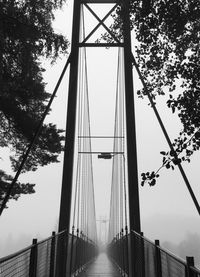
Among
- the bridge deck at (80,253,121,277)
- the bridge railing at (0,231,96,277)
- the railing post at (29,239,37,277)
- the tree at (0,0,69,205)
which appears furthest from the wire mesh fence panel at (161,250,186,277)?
the bridge deck at (80,253,121,277)

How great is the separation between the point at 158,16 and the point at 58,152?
341 inches

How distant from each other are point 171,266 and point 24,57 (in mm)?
4461

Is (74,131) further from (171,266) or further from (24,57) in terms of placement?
(171,266)

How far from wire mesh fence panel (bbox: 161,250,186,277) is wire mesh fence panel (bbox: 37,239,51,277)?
4.60 ft

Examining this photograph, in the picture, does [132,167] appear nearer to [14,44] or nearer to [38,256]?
[14,44]

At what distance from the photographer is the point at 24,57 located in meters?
6.50

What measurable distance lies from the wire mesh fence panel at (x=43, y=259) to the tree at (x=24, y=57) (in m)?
3.00

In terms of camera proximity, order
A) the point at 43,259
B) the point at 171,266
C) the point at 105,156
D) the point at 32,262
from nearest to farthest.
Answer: the point at 171,266
the point at 32,262
the point at 43,259
the point at 105,156

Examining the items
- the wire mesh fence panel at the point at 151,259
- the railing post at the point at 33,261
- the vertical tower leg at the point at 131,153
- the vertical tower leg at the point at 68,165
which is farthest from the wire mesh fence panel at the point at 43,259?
the vertical tower leg at the point at 131,153

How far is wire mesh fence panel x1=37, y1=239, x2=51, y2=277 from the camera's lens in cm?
437

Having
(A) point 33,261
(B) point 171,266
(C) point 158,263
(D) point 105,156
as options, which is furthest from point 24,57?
(D) point 105,156

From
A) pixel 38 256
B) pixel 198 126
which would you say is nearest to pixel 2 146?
pixel 38 256

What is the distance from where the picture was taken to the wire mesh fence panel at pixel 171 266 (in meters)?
2.61

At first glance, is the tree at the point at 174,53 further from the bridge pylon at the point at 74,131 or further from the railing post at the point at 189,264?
the bridge pylon at the point at 74,131
